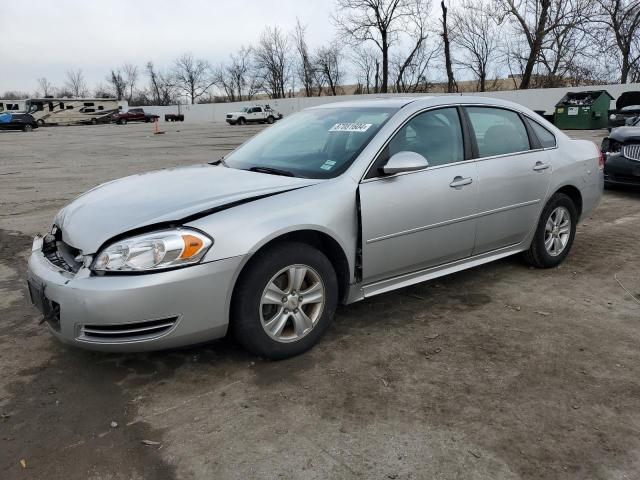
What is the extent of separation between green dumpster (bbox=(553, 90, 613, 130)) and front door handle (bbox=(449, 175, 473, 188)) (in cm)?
2404

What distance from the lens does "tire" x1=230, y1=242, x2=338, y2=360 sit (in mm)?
2949

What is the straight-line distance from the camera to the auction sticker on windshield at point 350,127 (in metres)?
3.72

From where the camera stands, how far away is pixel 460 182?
3.87 metres

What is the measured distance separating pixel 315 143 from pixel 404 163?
0.79 m

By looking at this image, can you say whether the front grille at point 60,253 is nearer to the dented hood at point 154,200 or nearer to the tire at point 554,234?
the dented hood at point 154,200

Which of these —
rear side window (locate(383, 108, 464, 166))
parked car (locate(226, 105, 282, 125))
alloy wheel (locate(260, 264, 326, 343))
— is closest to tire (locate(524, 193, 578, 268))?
rear side window (locate(383, 108, 464, 166))

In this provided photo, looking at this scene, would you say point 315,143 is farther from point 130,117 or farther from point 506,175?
point 130,117

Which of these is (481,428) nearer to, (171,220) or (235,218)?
(235,218)

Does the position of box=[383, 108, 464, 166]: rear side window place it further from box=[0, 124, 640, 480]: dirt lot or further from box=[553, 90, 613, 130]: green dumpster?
box=[553, 90, 613, 130]: green dumpster

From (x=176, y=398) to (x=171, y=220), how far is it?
3.09 ft

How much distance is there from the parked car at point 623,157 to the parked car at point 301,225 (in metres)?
4.32

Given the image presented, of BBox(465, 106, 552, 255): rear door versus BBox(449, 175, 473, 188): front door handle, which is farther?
BBox(465, 106, 552, 255): rear door

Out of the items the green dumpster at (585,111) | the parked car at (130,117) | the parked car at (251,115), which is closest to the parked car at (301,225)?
the green dumpster at (585,111)

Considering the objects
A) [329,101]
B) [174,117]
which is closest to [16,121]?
[329,101]
